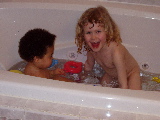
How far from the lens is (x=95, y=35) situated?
4.29 ft

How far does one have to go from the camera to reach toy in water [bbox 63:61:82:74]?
5.08ft

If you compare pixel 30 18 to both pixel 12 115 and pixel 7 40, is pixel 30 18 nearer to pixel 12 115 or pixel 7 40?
pixel 7 40

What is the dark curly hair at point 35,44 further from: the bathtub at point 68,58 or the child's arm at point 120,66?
the child's arm at point 120,66

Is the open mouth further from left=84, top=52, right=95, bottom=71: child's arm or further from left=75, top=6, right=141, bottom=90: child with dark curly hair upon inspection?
left=84, top=52, right=95, bottom=71: child's arm

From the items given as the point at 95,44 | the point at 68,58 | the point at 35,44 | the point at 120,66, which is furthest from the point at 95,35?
the point at 68,58

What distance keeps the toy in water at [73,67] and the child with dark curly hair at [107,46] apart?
15 centimetres

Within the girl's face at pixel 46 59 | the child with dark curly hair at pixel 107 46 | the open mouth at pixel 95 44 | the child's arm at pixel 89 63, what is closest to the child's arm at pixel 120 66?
the child with dark curly hair at pixel 107 46

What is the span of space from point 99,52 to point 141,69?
0.35m

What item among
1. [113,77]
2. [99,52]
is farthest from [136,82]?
[99,52]

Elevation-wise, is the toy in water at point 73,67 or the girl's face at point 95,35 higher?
the girl's face at point 95,35

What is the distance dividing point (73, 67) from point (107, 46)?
31 centimetres

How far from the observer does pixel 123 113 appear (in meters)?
0.91

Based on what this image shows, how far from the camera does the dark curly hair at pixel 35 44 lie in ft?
4.17

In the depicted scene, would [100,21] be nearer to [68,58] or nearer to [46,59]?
[46,59]
